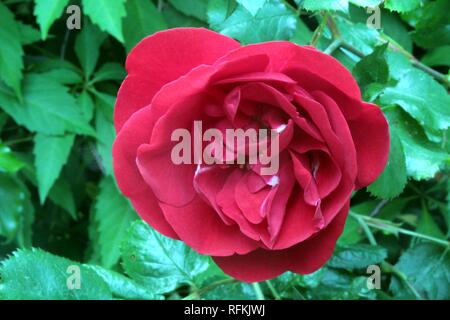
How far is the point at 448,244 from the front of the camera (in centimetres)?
64

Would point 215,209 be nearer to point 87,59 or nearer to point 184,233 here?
point 184,233

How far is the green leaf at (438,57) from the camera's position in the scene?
2.09 ft

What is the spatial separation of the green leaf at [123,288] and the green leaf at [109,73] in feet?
1.29

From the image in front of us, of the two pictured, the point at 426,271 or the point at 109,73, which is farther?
the point at 109,73

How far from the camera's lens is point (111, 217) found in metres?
0.85

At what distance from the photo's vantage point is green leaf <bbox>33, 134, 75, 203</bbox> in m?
0.80

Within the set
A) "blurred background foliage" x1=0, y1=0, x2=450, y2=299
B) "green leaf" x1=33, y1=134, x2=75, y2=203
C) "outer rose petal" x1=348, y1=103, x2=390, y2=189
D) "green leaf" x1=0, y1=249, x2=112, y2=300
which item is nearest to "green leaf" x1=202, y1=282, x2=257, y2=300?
"blurred background foliage" x1=0, y1=0, x2=450, y2=299

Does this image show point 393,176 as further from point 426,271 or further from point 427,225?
point 427,225

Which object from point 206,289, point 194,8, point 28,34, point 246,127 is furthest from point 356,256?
point 28,34

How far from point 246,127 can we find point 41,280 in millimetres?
179

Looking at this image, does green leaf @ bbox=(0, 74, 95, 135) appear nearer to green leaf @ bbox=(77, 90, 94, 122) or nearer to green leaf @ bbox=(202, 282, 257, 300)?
green leaf @ bbox=(77, 90, 94, 122)

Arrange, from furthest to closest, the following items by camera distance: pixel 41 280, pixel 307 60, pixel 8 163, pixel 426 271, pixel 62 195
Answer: pixel 62 195 → pixel 8 163 → pixel 426 271 → pixel 41 280 → pixel 307 60

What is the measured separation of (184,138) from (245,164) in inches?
1.6

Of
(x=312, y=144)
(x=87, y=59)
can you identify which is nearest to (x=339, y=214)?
(x=312, y=144)
